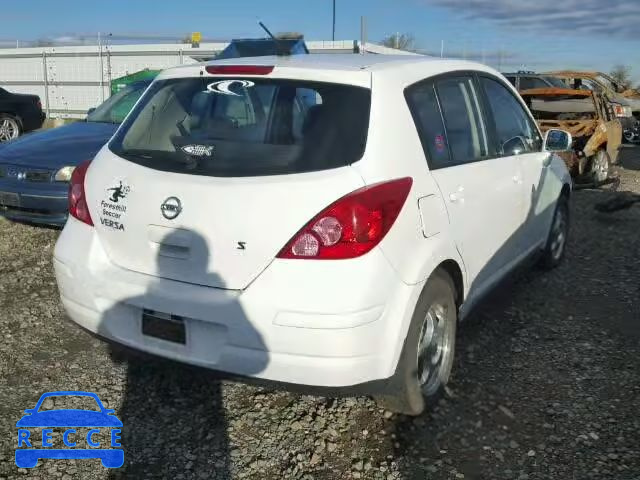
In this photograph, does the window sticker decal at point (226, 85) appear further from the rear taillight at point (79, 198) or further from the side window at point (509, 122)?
the side window at point (509, 122)

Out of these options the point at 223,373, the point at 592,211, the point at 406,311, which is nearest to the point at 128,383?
the point at 223,373

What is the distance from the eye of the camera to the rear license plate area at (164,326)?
2816 millimetres

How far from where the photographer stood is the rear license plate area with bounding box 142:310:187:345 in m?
2.82

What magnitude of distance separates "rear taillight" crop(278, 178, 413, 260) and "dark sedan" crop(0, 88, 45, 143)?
14.0 metres

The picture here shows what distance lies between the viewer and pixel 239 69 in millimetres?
3184

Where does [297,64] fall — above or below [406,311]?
above

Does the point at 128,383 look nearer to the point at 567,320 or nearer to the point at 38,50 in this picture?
the point at 567,320

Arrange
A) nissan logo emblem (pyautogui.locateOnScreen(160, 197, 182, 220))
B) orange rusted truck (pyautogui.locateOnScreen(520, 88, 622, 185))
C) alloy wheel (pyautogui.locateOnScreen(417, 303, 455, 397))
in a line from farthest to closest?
orange rusted truck (pyautogui.locateOnScreen(520, 88, 622, 185)) < alloy wheel (pyautogui.locateOnScreen(417, 303, 455, 397)) < nissan logo emblem (pyautogui.locateOnScreen(160, 197, 182, 220))

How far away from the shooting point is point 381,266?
104 inches

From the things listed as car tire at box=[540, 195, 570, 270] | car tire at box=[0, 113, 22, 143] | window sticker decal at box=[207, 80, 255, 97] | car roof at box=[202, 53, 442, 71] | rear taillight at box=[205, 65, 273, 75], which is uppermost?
car roof at box=[202, 53, 442, 71]

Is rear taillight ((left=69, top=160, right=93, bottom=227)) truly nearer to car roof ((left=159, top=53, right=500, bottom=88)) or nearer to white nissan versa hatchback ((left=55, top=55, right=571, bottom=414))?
white nissan versa hatchback ((left=55, top=55, right=571, bottom=414))

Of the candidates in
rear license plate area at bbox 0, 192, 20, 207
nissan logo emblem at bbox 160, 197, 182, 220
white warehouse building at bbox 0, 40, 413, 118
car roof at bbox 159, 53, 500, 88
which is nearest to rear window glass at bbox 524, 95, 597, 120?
car roof at bbox 159, 53, 500, 88

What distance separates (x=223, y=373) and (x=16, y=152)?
4.66 m

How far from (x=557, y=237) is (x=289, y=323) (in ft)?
12.7
